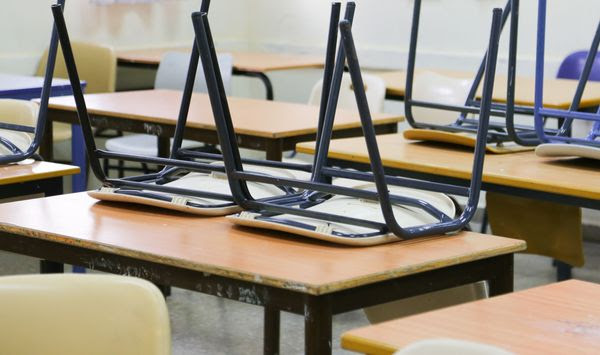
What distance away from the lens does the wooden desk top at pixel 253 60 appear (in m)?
5.68

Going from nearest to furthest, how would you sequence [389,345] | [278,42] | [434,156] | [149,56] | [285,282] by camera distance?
[389,345], [285,282], [434,156], [149,56], [278,42]

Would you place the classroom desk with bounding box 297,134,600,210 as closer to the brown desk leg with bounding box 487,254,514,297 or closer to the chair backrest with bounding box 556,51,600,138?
the brown desk leg with bounding box 487,254,514,297

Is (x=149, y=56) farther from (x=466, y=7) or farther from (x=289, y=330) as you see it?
(x=289, y=330)

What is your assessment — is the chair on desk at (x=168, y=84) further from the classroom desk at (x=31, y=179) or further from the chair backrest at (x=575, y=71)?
the classroom desk at (x=31, y=179)

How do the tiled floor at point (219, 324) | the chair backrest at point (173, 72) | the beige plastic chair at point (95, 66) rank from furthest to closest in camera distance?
1. the beige plastic chair at point (95, 66)
2. the chair backrest at point (173, 72)
3. the tiled floor at point (219, 324)

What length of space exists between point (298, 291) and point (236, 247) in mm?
246

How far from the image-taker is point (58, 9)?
80.0 inches

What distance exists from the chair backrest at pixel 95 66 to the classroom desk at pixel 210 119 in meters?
1.36

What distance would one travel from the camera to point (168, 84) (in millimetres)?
5109

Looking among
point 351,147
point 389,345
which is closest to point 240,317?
point 351,147

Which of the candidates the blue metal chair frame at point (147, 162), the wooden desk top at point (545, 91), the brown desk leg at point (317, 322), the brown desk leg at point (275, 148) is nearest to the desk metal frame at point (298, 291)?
the brown desk leg at point (317, 322)

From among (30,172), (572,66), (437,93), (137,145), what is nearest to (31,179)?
(30,172)

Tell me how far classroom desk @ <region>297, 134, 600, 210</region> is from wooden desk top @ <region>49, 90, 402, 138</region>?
0.51m

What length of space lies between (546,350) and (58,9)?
117cm
